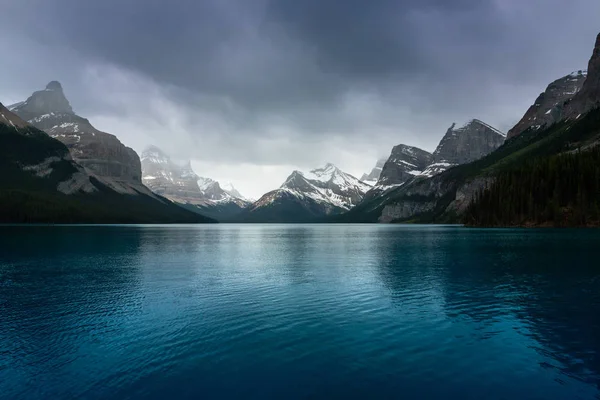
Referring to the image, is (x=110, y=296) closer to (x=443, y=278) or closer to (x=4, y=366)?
(x=4, y=366)

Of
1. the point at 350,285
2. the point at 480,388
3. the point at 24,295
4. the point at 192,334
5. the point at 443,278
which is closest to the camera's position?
the point at 480,388

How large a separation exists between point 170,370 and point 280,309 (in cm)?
1723

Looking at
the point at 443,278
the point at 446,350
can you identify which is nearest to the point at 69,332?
Result: the point at 446,350

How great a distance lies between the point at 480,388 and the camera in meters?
20.3

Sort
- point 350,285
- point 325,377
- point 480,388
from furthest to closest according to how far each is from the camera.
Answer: point 350,285 → point 325,377 → point 480,388

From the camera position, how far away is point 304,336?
98.3 feet

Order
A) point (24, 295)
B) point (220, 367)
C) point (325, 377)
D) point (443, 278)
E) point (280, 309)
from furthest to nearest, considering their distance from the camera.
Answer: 1. point (443, 278)
2. point (24, 295)
3. point (280, 309)
4. point (220, 367)
5. point (325, 377)

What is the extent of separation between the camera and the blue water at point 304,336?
2092cm

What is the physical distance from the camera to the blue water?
20.9 m

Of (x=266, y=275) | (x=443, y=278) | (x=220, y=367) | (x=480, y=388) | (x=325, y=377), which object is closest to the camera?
(x=480, y=388)

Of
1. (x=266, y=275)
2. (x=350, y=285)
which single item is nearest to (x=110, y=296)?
(x=266, y=275)

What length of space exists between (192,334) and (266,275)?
106ft

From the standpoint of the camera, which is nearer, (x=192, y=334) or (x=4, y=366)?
(x=4, y=366)

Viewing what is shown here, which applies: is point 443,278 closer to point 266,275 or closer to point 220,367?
point 266,275
